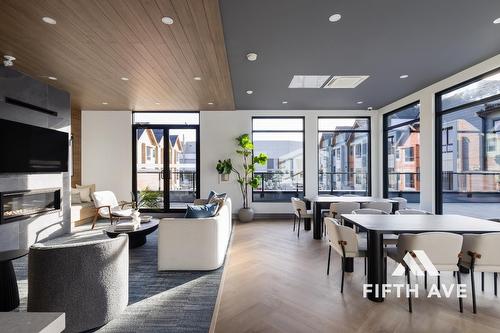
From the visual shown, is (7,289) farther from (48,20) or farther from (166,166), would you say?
(166,166)

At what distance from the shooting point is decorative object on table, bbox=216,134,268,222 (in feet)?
21.1

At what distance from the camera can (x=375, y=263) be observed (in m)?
2.60

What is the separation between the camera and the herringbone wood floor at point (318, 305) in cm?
220

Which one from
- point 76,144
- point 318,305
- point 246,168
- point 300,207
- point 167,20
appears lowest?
point 318,305

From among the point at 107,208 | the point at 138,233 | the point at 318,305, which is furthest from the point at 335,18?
the point at 107,208

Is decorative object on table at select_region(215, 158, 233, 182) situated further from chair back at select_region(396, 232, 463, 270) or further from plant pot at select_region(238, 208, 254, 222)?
chair back at select_region(396, 232, 463, 270)

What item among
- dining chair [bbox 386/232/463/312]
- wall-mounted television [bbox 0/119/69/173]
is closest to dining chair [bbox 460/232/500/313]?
dining chair [bbox 386/232/463/312]

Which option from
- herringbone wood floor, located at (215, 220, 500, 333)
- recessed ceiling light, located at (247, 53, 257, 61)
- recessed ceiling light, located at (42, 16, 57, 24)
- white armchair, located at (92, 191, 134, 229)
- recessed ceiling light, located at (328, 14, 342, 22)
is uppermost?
recessed ceiling light, located at (328, 14, 342, 22)

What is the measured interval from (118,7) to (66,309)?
2.77 metres

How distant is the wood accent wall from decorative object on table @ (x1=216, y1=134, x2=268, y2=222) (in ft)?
12.0

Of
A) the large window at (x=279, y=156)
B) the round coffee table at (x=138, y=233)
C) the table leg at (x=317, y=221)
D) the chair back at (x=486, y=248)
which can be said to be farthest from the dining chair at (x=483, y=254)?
the large window at (x=279, y=156)

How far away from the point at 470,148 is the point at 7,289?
649 cm

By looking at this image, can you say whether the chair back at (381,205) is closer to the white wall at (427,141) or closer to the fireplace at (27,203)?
the white wall at (427,141)

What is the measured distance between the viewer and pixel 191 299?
2.62 metres
